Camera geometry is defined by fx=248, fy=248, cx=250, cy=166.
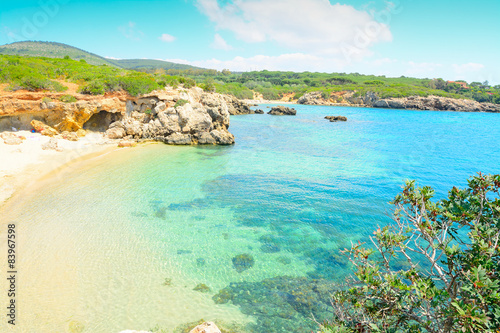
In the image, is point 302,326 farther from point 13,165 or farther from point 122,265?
point 13,165

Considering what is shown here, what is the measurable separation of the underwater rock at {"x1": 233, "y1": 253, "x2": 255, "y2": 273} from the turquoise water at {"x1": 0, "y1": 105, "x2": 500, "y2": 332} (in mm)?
212

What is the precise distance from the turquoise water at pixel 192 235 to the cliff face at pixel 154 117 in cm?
540

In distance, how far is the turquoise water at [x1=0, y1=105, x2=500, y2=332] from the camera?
24.6ft

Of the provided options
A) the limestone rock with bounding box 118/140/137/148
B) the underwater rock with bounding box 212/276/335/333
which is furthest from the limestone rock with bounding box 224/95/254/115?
the underwater rock with bounding box 212/276/335/333

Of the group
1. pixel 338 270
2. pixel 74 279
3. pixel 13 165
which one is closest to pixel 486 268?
pixel 338 270

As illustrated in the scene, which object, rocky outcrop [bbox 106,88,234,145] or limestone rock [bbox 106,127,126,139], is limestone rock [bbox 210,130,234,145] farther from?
limestone rock [bbox 106,127,126,139]

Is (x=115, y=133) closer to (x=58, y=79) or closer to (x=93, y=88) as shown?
(x=93, y=88)

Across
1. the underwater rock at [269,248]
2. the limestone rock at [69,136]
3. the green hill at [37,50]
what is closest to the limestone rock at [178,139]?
the limestone rock at [69,136]

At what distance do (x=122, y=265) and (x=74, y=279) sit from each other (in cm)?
147

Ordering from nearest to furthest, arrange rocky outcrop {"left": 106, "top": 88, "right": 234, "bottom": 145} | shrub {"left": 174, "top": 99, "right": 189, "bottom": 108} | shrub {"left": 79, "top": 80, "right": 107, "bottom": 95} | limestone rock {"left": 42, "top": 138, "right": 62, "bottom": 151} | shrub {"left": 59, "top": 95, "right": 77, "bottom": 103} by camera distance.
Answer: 1. limestone rock {"left": 42, "top": 138, "right": 62, "bottom": 151}
2. shrub {"left": 59, "top": 95, "right": 77, "bottom": 103}
3. shrub {"left": 79, "top": 80, "right": 107, "bottom": 95}
4. rocky outcrop {"left": 106, "top": 88, "right": 234, "bottom": 145}
5. shrub {"left": 174, "top": 99, "right": 189, "bottom": 108}

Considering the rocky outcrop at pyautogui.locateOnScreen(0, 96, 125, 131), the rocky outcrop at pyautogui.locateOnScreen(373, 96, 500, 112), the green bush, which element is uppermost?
the rocky outcrop at pyautogui.locateOnScreen(373, 96, 500, 112)

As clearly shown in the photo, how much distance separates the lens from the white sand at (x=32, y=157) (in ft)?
50.8

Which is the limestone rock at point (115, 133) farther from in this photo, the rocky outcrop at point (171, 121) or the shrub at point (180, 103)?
the shrub at point (180, 103)

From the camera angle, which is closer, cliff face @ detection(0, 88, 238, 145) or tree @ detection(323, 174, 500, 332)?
tree @ detection(323, 174, 500, 332)
